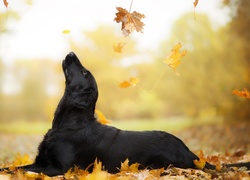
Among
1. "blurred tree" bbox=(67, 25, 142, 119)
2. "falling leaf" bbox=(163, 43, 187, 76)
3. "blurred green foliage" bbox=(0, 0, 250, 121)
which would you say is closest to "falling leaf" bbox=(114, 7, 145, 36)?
"falling leaf" bbox=(163, 43, 187, 76)

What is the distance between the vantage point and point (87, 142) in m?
3.95

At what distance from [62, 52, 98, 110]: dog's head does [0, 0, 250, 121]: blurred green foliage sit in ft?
34.2

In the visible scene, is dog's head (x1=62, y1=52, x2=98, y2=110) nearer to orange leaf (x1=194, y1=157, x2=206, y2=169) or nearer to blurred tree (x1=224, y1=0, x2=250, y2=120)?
orange leaf (x1=194, y1=157, x2=206, y2=169)

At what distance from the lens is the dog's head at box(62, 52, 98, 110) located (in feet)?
13.5

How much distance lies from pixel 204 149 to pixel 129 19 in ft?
19.8

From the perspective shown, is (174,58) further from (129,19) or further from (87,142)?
(87,142)

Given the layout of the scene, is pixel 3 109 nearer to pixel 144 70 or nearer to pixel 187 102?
pixel 144 70

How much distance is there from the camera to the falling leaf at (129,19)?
14.1ft

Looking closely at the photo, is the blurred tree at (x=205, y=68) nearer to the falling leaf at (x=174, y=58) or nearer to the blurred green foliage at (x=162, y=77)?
the blurred green foliage at (x=162, y=77)

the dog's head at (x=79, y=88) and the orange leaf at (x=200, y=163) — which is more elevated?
the dog's head at (x=79, y=88)

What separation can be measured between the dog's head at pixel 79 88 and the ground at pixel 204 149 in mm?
809

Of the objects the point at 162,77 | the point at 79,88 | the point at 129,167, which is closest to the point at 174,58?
the point at 79,88

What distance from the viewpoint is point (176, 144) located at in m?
4.12

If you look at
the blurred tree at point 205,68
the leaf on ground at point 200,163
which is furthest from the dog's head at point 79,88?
the blurred tree at point 205,68
